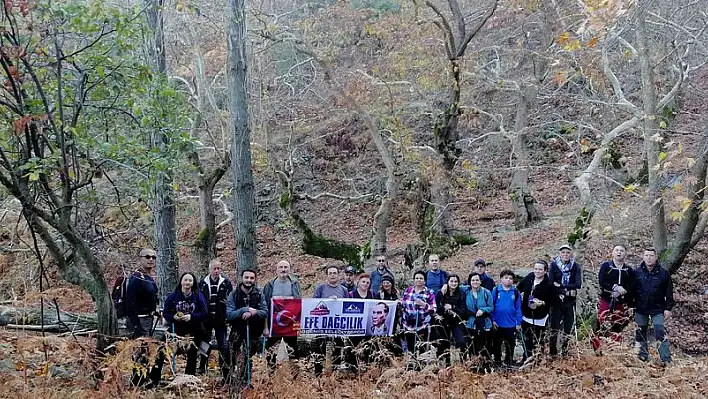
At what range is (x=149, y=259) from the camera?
823 centimetres

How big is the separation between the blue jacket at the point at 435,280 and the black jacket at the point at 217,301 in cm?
303

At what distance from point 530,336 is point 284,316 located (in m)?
3.73

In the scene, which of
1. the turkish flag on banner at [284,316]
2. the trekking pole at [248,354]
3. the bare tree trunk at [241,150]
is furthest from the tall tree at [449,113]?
the trekking pole at [248,354]

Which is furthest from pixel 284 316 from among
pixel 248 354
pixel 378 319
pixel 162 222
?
pixel 162 222

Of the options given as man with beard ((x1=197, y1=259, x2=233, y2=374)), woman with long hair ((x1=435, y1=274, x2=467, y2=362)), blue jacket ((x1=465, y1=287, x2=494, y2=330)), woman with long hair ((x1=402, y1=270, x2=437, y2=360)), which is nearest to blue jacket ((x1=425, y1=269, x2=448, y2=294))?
woman with long hair ((x1=435, y1=274, x2=467, y2=362))

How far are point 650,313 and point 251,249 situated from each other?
6465 mm

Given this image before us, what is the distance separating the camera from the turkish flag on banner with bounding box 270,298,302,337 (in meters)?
8.73

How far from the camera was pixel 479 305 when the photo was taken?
895cm

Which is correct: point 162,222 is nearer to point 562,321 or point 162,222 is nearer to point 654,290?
point 562,321

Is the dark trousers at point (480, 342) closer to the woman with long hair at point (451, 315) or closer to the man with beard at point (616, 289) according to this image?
the woman with long hair at point (451, 315)

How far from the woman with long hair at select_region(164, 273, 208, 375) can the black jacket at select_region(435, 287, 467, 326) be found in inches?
129

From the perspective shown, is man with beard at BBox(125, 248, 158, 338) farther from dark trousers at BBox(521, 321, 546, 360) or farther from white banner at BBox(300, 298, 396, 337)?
dark trousers at BBox(521, 321, 546, 360)

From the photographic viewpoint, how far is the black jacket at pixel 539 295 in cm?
936

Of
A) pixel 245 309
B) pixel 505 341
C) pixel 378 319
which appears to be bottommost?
pixel 505 341
